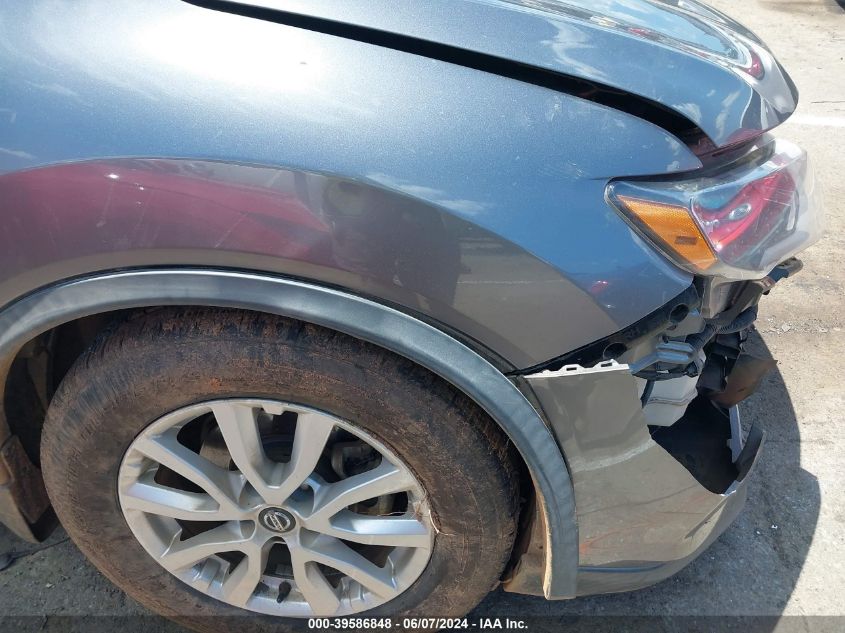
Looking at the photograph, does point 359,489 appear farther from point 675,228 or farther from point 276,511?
point 675,228

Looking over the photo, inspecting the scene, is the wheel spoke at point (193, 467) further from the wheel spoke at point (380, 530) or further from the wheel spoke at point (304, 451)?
the wheel spoke at point (380, 530)

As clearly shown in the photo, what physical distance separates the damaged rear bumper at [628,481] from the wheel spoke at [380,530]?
344 mm

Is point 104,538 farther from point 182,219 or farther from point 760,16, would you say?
point 760,16

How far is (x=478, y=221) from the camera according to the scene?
119 centimetres

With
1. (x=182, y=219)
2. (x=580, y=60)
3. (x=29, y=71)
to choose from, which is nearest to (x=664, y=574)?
(x=580, y=60)

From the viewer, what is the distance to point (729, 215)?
4.26ft

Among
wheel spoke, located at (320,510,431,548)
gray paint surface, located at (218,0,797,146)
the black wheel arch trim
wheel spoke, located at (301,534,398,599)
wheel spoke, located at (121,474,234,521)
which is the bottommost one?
wheel spoke, located at (301,534,398,599)

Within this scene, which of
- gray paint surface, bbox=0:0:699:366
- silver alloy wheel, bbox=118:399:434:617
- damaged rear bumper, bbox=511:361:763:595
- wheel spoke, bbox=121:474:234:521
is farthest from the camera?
wheel spoke, bbox=121:474:234:521

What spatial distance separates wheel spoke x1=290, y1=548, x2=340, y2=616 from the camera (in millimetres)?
1628

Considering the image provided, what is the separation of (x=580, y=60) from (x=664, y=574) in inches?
47.3

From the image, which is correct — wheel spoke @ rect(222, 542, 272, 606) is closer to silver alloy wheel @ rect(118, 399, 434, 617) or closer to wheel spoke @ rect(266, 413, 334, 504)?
silver alloy wheel @ rect(118, 399, 434, 617)

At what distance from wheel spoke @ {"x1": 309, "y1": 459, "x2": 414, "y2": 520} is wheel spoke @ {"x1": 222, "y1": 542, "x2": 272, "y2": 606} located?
18 centimetres

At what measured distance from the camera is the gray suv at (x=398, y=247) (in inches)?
47.2

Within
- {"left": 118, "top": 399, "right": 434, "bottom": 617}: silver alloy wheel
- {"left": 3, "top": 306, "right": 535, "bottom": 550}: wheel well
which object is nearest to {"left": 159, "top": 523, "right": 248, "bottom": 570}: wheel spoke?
{"left": 118, "top": 399, "right": 434, "bottom": 617}: silver alloy wheel
